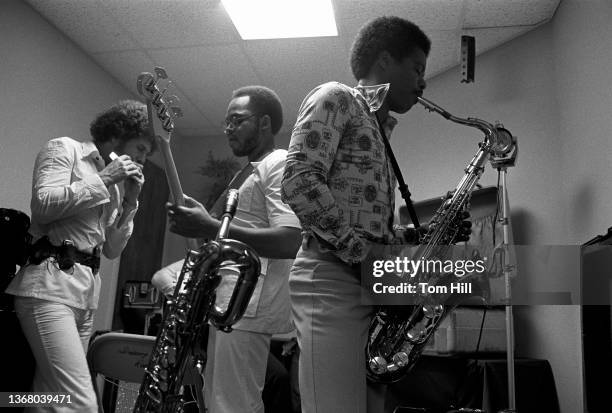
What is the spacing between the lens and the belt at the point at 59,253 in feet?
6.28

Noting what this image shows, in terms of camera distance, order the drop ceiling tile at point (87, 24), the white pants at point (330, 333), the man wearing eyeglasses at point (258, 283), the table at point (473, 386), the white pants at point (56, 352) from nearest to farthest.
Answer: the white pants at point (330, 333), the man wearing eyeglasses at point (258, 283), the white pants at point (56, 352), the table at point (473, 386), the drop ceiling tile at point (87, 24)

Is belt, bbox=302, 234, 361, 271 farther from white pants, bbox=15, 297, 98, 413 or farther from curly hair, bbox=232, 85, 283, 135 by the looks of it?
white pants, bbox=15, 297, 98, 413

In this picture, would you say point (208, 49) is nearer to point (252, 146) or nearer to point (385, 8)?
point (385, 8)

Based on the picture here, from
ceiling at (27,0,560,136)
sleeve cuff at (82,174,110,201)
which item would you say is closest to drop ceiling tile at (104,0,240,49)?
ceiling at (27,0,560,136)

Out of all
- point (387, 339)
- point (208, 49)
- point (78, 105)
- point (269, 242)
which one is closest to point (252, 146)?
point (269, 242)

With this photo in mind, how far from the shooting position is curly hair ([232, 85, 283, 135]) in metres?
1.99

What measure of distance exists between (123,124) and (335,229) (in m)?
1.51

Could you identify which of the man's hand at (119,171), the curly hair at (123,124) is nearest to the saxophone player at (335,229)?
the man's hand at (119,171)

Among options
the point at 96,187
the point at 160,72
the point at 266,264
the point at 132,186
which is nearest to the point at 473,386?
the point at 266,264

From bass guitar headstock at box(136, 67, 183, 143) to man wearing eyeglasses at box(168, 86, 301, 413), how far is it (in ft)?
0.70

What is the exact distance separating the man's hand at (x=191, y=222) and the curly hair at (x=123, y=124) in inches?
35.7

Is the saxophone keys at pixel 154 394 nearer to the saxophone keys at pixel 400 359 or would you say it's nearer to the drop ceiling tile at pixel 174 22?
the saxophone keys at pixel 400 359

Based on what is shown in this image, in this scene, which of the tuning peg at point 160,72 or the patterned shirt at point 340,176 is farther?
the tuning peg at point 160,72

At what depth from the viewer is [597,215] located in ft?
9.39
